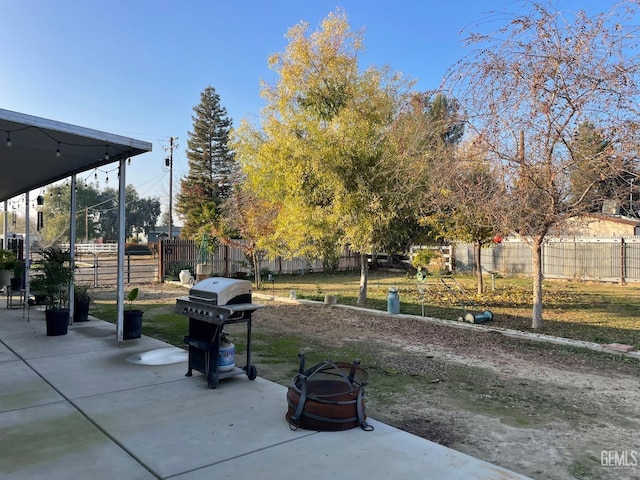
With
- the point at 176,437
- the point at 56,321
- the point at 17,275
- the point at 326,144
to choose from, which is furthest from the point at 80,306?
the point at 176,437

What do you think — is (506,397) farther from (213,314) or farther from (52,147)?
(52,147)

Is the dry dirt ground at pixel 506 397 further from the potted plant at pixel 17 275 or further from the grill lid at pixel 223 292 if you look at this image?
the potted plant at pixel 17 275

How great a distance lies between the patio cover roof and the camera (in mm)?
5738

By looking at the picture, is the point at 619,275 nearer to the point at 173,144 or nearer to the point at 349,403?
the point at 349,403

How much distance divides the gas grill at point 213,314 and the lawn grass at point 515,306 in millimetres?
2317

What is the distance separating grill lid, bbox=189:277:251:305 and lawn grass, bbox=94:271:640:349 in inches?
102

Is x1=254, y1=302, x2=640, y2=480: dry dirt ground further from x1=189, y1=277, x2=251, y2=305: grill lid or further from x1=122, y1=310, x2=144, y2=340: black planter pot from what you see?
x1=122, y1=310, x2=144, y2=340: black planter pot

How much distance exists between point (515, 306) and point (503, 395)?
708 centimetres

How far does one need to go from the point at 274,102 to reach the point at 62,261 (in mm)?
6340

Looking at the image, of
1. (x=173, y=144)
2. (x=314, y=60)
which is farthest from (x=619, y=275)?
(x=173, y=144)

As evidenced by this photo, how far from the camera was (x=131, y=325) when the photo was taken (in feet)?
23.2

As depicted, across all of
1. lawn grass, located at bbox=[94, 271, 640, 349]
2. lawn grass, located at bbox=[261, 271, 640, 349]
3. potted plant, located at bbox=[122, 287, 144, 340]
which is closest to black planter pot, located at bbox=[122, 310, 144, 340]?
potted plant, located at bbox=[122, 287, 144, 340]

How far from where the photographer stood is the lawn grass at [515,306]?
27.2 feet

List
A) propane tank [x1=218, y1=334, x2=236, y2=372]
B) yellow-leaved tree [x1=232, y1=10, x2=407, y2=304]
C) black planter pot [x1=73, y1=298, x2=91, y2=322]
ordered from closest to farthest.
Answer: propane tank [x1=218, y1=334, x2=236, y2=372] → black planter pot [x1=73, y1=298, x2=91, y2=322] → yellow-leaved tree [x1=232, y1=10, x2=407, y2=304]
